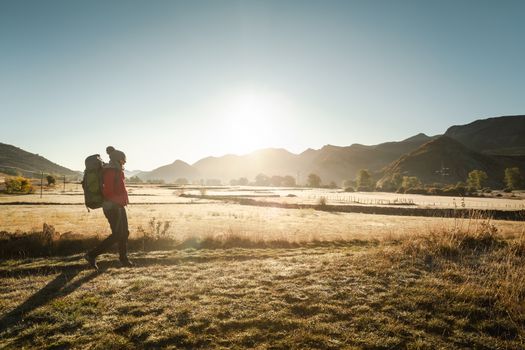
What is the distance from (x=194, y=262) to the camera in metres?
11.0

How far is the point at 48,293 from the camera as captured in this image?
23.6 ft

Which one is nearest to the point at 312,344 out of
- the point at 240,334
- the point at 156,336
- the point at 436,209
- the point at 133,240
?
the point at 240,334

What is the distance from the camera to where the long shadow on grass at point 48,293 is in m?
5.79

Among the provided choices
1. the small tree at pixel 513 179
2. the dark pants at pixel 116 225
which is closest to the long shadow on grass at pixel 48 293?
the dark pants at pixel 116 225

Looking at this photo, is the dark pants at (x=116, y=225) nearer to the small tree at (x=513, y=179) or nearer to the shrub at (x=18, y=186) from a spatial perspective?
the shrub at (x=18, y=186)

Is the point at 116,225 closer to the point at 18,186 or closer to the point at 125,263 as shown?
the point at 125,263

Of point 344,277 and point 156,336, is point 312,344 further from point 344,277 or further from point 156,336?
point 344,277

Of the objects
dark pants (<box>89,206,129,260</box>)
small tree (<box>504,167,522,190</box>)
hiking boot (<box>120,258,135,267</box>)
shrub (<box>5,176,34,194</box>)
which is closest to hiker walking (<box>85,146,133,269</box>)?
dark pants (<box>89,206,129,260</box>)

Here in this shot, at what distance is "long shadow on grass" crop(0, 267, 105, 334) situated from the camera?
579cm

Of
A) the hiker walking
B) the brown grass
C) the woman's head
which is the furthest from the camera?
the woman's head

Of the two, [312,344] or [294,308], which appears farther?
[294,308]

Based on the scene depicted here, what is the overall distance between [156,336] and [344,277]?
5028 mm

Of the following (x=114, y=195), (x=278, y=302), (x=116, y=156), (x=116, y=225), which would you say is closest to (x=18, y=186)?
(x=116, y=225)

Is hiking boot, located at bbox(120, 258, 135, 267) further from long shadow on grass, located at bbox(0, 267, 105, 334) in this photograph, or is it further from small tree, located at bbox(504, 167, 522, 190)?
small tree, located at bbox(504, 167, 522, 190)
